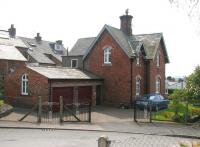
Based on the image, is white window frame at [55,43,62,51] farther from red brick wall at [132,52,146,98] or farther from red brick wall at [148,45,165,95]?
red brick wall at [132,52,146,98]

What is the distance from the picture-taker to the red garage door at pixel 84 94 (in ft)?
103

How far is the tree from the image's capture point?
2338 cm

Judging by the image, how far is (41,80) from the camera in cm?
2723

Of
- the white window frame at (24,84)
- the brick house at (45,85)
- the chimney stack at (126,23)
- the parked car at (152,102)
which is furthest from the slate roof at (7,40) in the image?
the parked car at (152,102)

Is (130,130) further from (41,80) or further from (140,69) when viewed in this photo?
(140,69)

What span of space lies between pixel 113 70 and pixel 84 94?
14.7 ft

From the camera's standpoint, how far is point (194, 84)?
23781 millimetres

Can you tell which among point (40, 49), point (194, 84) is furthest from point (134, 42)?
point (40, 49)

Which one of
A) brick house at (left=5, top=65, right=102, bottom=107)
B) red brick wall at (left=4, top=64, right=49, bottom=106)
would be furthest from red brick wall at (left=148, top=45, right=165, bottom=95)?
red brick wall at (left=4, top=64, right=49, bottom=106)

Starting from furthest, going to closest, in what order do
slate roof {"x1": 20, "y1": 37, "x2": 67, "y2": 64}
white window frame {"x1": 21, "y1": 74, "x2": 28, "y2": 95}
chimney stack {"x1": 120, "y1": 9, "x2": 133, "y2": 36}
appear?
slate roof {"x1": 20, "y1": 37, "x2": 67, "y2": 64}, chimney stack {"x1": 120, "y1": 9, "x2": 133, "y2": 36}, white window frame {"x1": 21, "y1": 74, "x2": 28, "y2": 95}

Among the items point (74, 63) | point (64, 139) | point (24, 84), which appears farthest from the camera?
point (74, 63)

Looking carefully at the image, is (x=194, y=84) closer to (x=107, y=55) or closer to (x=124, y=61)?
(x=124, y=61)

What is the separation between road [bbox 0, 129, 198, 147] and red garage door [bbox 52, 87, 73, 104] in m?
8.88

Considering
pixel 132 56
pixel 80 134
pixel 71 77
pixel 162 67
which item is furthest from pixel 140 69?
pixel 80 134
